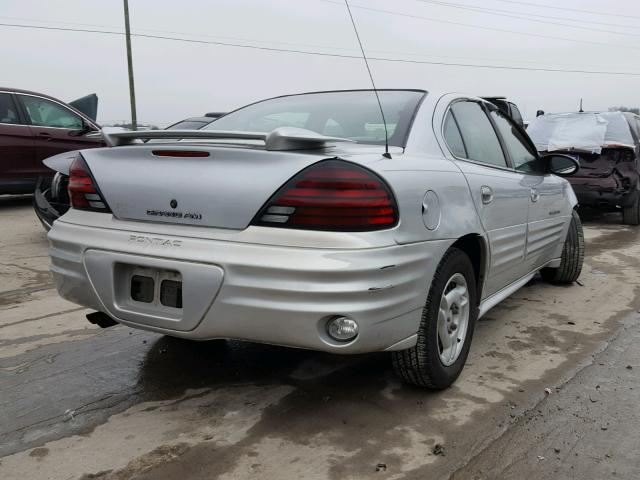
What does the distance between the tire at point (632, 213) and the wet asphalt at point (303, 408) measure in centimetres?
542

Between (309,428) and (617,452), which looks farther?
(309,428)

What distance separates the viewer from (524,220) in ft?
12.6

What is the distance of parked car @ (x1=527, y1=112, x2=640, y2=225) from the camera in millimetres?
8586

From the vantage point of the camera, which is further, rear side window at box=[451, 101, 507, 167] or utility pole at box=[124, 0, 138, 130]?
utility pole at box=[124, 0, 138, 130]

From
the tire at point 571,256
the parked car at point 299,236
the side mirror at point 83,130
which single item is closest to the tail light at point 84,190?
the parked car at point 299,236

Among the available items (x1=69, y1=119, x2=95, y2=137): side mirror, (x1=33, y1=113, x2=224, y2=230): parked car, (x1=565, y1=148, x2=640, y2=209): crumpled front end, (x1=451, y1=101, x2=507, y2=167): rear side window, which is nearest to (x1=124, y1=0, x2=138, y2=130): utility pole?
(x1=69, y1=119, x2=95, y2=137): side mirror

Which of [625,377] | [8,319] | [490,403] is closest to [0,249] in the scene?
[8,319]

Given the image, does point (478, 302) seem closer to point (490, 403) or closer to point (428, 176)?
point (490, 403)

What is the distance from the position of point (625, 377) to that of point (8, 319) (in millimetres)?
3888

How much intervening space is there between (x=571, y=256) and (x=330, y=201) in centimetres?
349

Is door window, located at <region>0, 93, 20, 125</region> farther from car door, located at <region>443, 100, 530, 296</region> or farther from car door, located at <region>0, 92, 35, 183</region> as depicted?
car door, located at <region>443, 100, 530, 296</region>

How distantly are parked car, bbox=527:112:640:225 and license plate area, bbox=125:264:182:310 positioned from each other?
7304 mm

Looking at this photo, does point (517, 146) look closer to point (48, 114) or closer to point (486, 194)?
point (486, 194)

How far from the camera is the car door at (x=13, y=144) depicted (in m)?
8.29
